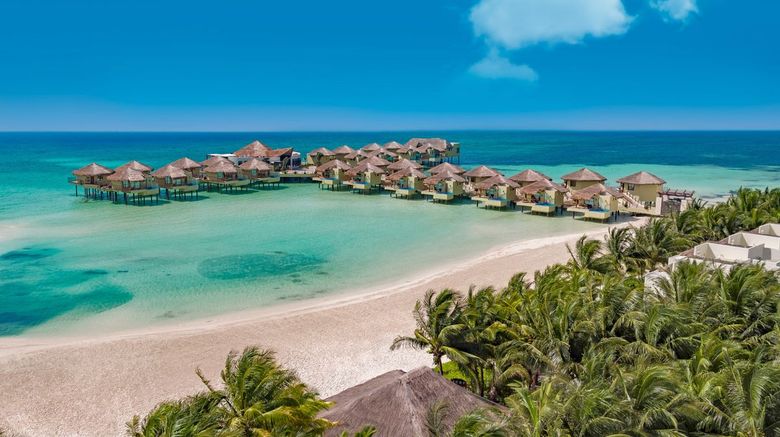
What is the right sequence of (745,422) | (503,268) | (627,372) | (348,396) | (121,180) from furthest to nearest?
(121,180)
(503,268)
(348,396)
(627,372)
(745,422)

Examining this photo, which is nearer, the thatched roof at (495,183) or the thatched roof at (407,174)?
the thatched roof at (495,183)

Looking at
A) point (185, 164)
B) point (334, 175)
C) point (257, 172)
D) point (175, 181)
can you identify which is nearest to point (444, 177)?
point (334, 175)

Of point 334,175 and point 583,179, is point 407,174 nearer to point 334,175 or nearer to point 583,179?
point 334,175

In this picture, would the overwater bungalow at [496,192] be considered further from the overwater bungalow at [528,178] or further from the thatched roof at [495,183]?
the overwater bungalow at [528,178]

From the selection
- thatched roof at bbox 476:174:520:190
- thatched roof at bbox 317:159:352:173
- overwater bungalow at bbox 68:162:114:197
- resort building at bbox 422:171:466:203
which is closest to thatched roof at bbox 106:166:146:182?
overwater bungalow at bbox 68:162:114:197

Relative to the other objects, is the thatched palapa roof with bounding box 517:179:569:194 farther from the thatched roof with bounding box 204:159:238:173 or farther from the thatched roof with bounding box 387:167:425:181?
the thatched roof with bounding box 204:159:238:173

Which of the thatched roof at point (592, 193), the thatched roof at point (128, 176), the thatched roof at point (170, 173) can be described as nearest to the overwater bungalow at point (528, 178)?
the thatched roof at point (592, 193)

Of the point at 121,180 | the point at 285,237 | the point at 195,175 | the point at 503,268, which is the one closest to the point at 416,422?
the point at 503,268

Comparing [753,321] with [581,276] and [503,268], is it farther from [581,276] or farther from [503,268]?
[503,268]
